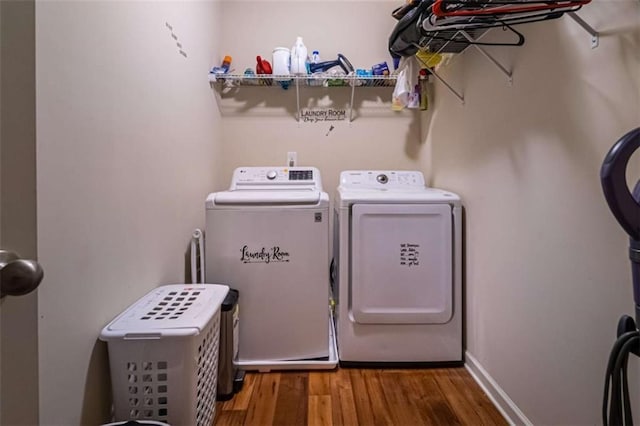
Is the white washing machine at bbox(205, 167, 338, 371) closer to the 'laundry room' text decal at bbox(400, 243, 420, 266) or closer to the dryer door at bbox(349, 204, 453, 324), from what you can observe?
the dryer door at bbox(349, 204, 453, 324)

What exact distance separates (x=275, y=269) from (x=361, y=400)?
2.47ft

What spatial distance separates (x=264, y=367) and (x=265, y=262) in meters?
0.58

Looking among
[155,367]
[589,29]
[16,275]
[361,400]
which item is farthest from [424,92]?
[16,275]

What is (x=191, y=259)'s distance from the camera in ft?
5.46

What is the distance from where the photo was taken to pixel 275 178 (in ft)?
6.75

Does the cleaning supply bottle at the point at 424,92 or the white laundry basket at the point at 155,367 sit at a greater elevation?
the cleaning supply bottle at the point at 424,92

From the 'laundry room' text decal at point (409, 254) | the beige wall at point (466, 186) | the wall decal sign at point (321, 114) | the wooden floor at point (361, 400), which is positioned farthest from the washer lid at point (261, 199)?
the wall decal sign at point (321, 114)

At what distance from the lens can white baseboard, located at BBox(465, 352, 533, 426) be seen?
1251mm

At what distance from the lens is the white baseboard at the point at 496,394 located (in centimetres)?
125

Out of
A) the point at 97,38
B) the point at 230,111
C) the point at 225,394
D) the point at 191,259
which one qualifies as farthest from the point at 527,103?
the point at 230,111

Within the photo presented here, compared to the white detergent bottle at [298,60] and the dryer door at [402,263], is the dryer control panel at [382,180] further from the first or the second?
the white detergent bottle at [298,60]

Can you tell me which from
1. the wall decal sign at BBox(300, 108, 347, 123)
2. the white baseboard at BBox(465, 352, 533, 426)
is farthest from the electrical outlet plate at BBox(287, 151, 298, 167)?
the white baseboard at BBox(465, 352, 533, 426)

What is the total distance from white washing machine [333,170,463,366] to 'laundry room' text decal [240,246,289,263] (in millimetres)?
334

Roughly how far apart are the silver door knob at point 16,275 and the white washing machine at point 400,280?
135cm
